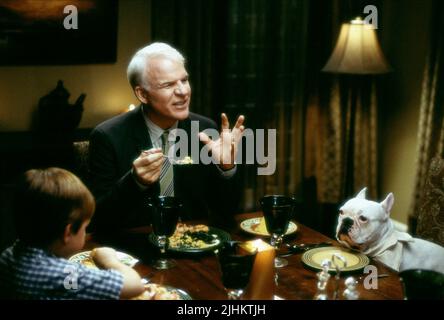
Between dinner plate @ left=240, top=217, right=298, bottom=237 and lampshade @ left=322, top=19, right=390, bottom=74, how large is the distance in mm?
1931

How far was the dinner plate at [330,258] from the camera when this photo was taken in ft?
5.54

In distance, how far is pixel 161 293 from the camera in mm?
1457

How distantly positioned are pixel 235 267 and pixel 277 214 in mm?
424

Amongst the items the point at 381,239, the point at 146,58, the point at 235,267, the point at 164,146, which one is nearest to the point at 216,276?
the point at 235,267

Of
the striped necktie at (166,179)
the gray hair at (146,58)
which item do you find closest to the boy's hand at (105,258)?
the striped necktie at (166,179)

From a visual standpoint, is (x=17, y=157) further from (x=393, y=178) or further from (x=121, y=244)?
(x=393, y=178)

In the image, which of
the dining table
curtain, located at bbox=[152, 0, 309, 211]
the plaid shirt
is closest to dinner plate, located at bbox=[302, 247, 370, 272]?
the dining table

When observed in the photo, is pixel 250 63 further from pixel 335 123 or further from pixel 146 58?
pixel 146 58

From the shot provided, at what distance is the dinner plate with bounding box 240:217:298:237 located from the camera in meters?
1.99

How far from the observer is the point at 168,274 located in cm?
166

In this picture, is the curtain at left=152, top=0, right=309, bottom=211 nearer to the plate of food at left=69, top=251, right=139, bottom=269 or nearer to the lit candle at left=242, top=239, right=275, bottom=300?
the plate of food at left=69, top=251, right=139, bottom=269

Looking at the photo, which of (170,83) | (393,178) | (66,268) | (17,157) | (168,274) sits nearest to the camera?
(66,268)

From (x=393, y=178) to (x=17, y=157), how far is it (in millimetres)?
2795

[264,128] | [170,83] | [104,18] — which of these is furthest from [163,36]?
[170,83]
